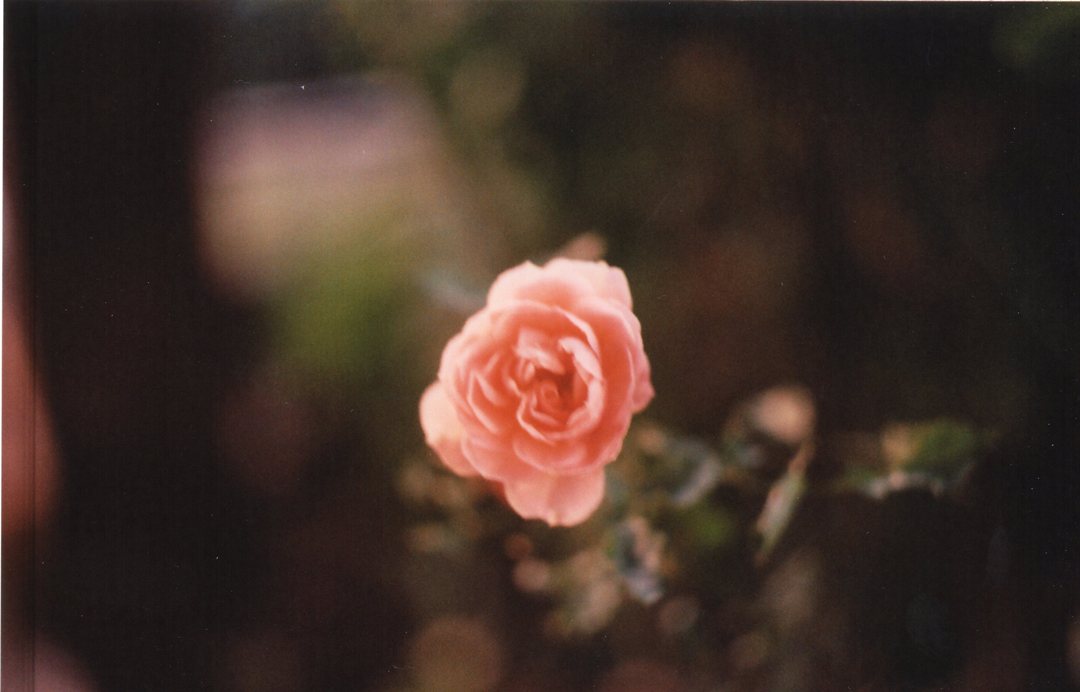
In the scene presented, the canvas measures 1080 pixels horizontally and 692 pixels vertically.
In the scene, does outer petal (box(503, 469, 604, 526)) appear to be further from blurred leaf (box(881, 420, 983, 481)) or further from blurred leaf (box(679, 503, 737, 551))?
blurred leaf (box(881, 420, 983, 481))

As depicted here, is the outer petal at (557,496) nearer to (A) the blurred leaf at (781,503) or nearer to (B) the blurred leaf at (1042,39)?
(A) the blurred leaf at (781,503)

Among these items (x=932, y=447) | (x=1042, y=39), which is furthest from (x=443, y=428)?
(x=1042, y=39)

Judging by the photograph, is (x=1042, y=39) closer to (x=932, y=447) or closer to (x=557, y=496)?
(x=932, y=447)

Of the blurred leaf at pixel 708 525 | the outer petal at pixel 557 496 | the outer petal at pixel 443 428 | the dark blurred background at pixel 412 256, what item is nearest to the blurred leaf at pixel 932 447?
the dark blurred background at pixel 412 256

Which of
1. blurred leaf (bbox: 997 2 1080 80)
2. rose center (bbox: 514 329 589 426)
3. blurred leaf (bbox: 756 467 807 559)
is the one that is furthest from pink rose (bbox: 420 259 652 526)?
blurred leaf (bbox: 997 2 1080 80)

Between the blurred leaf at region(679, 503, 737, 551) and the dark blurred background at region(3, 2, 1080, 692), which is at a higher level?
the dark blurred background at region(3, 2, 1080, 692)

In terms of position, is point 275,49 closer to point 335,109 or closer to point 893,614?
point 335,109
